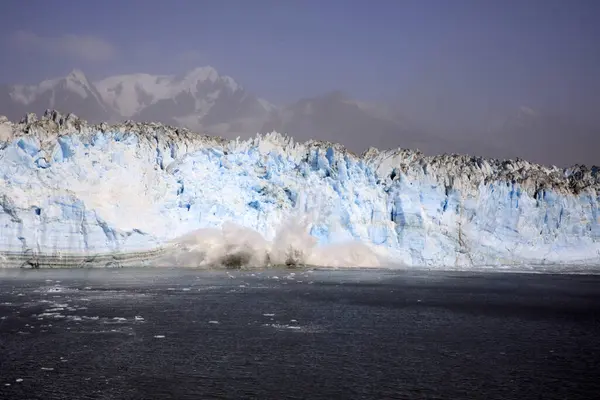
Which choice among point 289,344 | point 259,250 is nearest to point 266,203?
point 259,250

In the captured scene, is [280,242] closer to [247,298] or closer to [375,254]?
[375,254]

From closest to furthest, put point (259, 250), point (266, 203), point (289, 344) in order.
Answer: point (289, 344) → point (259, 250) → point (266, 203)

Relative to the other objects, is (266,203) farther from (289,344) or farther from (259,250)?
(289,344)

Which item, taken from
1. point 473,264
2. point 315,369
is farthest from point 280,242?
point 315,369

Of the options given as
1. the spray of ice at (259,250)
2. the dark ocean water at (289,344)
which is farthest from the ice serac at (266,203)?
the dark ocean water at (289,344)

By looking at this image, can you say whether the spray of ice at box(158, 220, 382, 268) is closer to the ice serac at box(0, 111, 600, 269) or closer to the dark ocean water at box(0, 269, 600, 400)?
the ice serac at box(0, 111, 600, 269)

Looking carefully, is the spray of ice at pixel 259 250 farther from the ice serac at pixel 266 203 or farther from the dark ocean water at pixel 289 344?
the dark ocean water at pixel 289 344
